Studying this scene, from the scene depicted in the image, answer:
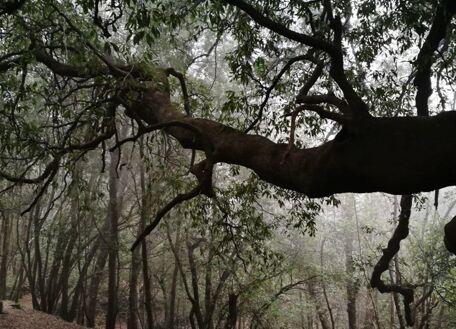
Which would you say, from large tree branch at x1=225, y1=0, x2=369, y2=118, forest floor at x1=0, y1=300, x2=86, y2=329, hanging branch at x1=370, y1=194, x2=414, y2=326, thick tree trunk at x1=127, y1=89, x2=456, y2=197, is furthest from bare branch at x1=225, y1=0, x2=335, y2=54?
forest floor at x1=0, y1=300, x2=86, y2=329

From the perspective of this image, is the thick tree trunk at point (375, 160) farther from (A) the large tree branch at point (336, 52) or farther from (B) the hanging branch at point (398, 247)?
(B) the hanging branch at point (398, 247)

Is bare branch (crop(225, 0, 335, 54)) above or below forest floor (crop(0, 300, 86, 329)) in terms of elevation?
above

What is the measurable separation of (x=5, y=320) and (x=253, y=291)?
5.30 m

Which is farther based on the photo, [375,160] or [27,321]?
[27,321]

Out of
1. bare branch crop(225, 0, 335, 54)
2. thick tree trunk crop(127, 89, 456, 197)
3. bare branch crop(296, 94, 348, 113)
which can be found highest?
bare branch crop(225, 0, 335, 54)

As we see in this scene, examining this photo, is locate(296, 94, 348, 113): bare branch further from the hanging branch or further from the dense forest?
the hanging branch

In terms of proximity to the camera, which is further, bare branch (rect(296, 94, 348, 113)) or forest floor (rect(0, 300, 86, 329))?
forest floor (rect(0, 300, 86, 329))

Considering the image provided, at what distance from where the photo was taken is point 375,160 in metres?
2.20

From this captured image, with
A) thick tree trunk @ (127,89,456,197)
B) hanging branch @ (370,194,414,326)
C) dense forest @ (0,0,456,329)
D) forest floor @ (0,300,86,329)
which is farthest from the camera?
forest floor @ (0,300,86,329)

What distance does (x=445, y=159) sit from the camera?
2.00m

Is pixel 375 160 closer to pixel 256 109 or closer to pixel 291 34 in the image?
pixel 291 34

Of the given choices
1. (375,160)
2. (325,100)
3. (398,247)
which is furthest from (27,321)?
(375,160)

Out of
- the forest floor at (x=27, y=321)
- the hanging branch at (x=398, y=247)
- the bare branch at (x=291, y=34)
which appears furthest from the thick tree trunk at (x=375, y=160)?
the forest floor at (x=27, y=321)

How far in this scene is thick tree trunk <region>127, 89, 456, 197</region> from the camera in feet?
6.75
